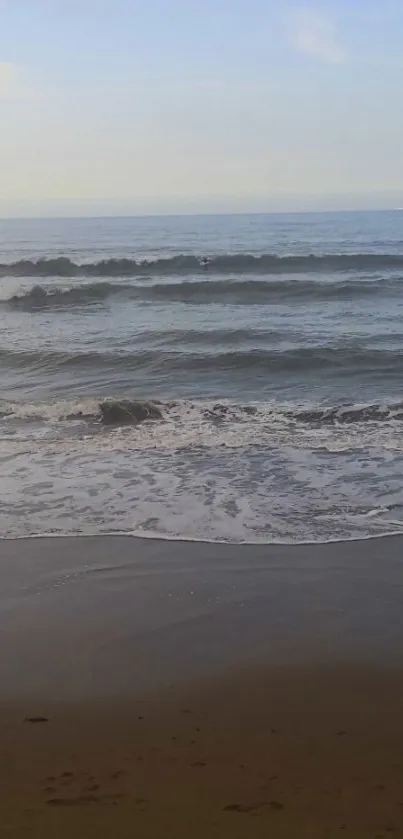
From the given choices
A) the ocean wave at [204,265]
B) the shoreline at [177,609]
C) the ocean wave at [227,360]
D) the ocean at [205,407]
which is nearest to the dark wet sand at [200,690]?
the shoreline at [177,609]

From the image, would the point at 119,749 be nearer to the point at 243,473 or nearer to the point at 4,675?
the point at 4,675

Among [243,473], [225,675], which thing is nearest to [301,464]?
[243,473]

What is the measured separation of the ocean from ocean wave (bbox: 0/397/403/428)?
3 centimetres

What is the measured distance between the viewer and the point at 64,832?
253 centimetres

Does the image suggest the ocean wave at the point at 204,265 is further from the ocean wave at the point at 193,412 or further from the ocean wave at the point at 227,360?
the ocean wave at the point at 193,412

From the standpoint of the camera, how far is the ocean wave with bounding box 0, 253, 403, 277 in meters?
24.2

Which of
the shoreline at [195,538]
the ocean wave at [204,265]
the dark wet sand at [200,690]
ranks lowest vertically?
the dark wet sand at [200,690]

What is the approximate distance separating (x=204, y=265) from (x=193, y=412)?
658 inches

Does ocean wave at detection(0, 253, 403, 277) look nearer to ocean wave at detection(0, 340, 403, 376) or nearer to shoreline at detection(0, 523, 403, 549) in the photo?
ocean wave at detection(0, 340, 403, 376)

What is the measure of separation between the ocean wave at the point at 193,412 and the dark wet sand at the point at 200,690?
12.5 ft

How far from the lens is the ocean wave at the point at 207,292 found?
1920cm

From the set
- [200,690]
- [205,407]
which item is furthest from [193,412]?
[200,690]

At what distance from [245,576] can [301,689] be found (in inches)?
48.0

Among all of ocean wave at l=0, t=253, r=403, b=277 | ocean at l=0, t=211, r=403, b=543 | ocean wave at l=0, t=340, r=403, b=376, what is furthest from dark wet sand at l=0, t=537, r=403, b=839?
ocean wave at l=0, t=253, r=403, b=277
